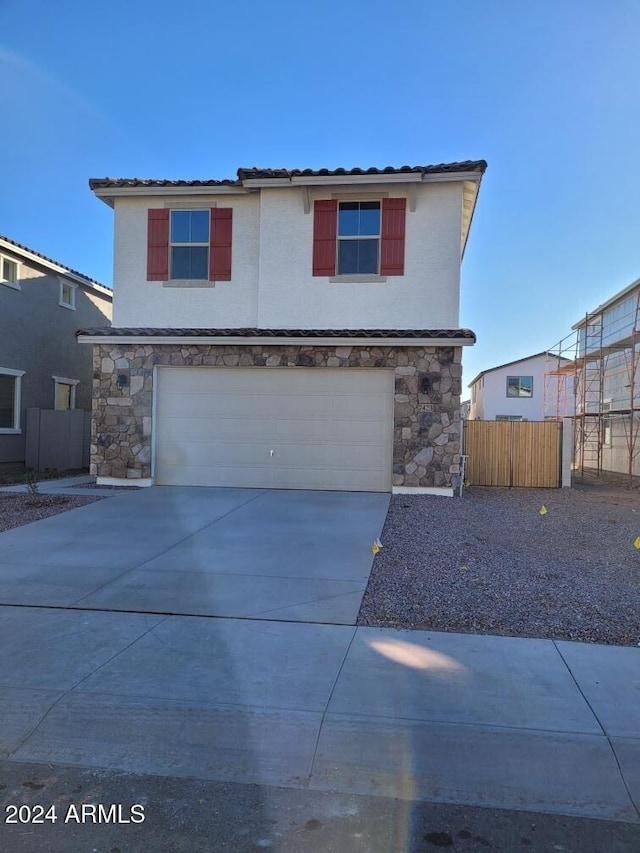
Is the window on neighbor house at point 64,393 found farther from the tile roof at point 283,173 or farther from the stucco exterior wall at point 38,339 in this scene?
the tile roof at point 283,173

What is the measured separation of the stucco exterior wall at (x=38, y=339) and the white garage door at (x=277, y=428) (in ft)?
21.5

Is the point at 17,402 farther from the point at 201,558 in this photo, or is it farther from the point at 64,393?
the point at 201,558

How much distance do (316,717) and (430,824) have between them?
1050 mm

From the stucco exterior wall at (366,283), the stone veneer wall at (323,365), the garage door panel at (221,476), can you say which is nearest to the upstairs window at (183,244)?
the stucco exterior wall at (366,283)

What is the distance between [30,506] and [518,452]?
1117 cm

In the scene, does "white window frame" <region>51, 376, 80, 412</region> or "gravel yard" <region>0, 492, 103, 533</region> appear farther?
"white window frame" <region>51, 376, 80, 412</region>

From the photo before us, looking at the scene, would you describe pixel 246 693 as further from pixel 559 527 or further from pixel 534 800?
pixel 559 527

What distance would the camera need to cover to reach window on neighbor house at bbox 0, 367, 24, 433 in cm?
1725

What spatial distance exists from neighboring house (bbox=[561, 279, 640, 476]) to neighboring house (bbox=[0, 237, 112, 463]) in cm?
1659

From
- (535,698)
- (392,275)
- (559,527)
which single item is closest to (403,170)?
(392,275)

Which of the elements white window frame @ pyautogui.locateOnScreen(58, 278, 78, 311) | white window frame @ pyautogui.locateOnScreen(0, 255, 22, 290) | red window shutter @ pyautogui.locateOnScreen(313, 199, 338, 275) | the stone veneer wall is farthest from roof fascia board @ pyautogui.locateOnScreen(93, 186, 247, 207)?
white window frame @ pyautogui.locateOnScreen(58, 278, 78, 311)

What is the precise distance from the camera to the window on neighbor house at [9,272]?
16.7m

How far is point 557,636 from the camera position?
511cm

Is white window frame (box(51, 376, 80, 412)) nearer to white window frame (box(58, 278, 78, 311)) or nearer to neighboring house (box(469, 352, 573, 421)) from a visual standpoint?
white window frame (box(58, 278, 78, 311))
